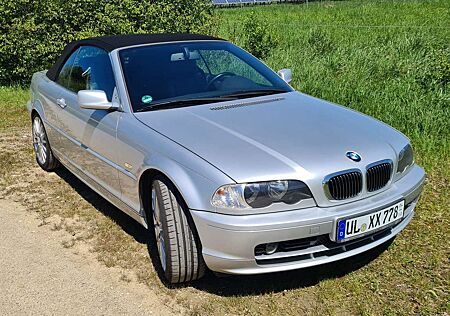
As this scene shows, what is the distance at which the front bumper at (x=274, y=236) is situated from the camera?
2684 mm

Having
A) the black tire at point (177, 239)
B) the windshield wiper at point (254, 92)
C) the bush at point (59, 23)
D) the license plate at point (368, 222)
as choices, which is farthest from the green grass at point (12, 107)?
the license plate at point (368, 222)

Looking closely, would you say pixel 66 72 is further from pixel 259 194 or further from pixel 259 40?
pixel 259 40

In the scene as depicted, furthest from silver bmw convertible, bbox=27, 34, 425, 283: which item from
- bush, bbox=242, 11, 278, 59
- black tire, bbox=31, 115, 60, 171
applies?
bush, bbox=242, 11, 278, 59

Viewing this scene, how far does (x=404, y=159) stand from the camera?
Result: 3.30m

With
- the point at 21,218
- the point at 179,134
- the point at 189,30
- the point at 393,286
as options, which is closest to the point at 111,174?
the point at 179,134

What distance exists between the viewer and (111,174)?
12.3ft

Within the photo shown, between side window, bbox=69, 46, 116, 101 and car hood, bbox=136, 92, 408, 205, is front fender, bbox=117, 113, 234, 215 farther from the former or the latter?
side window, bbox=69, 46, 116, 101

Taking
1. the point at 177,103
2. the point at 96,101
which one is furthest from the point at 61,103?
the point at 177,103

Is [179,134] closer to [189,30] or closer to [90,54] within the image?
[90,54]

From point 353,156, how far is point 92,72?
2389mm

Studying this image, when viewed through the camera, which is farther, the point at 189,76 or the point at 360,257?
the point at 189,76

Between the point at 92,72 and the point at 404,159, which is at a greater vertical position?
the point at 92,72

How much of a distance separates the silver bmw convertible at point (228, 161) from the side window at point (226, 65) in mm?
17

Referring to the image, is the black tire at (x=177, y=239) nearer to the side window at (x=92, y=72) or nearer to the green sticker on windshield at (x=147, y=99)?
the green sticker on windshield at (x=147, y=99)
